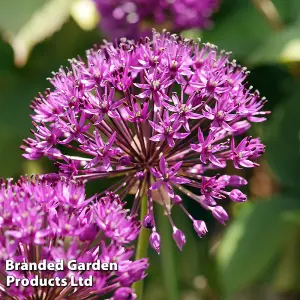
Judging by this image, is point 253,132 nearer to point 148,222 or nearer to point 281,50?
point 281,50

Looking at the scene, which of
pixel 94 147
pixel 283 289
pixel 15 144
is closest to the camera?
pixel 94 147

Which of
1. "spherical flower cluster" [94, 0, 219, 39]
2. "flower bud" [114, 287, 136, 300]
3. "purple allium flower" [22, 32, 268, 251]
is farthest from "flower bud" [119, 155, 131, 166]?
"spherical flower cluster" [94, 0, 219, 39]

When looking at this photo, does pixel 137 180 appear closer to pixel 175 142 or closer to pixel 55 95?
pixel 175 142

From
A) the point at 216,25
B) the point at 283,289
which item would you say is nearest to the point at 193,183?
the point at 283,289

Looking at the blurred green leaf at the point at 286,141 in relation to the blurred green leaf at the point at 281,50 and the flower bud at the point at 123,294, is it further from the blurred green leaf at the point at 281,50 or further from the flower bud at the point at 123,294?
the flower bud at the point at 123,294

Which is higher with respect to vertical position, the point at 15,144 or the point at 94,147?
the point at 15,144

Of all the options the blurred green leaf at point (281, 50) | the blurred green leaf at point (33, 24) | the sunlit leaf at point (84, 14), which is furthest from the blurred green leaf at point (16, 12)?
the blurred green leaf at point (281, 50)

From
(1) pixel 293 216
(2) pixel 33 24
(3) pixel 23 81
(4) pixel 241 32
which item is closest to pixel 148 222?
(1) pixel 293 216

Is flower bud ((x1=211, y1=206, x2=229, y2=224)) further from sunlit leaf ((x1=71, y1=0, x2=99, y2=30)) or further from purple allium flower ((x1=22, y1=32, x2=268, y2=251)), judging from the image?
sunlit leaf ((x1=71, y1=0, x2=99, y2=30))
